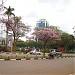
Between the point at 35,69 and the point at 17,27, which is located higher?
the point at 17,27

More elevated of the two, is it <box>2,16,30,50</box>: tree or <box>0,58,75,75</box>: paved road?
<box>2,16,30,50</box>: tree

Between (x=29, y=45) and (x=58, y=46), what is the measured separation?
29.5 metres

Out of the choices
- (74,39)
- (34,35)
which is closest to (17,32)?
(34,35)

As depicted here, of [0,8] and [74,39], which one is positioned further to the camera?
[74,39]

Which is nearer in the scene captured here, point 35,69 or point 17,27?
point 35,69

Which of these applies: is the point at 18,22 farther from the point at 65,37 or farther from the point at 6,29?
the point at 65,37

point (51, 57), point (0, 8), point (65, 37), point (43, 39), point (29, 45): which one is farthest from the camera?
point (29, 45)

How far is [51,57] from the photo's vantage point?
49469 mm

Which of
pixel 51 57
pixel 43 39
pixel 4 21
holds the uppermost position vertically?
pixel 4 21

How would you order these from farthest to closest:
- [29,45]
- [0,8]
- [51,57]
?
[29,45]
[51,57]
[0,8]

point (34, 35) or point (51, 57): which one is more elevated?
point (34, 35)

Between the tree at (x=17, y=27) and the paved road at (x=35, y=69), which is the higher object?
the tree at (x=17, y=27)

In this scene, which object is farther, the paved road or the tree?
the tree

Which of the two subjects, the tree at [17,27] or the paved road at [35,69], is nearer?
the paved road at [35,69]
